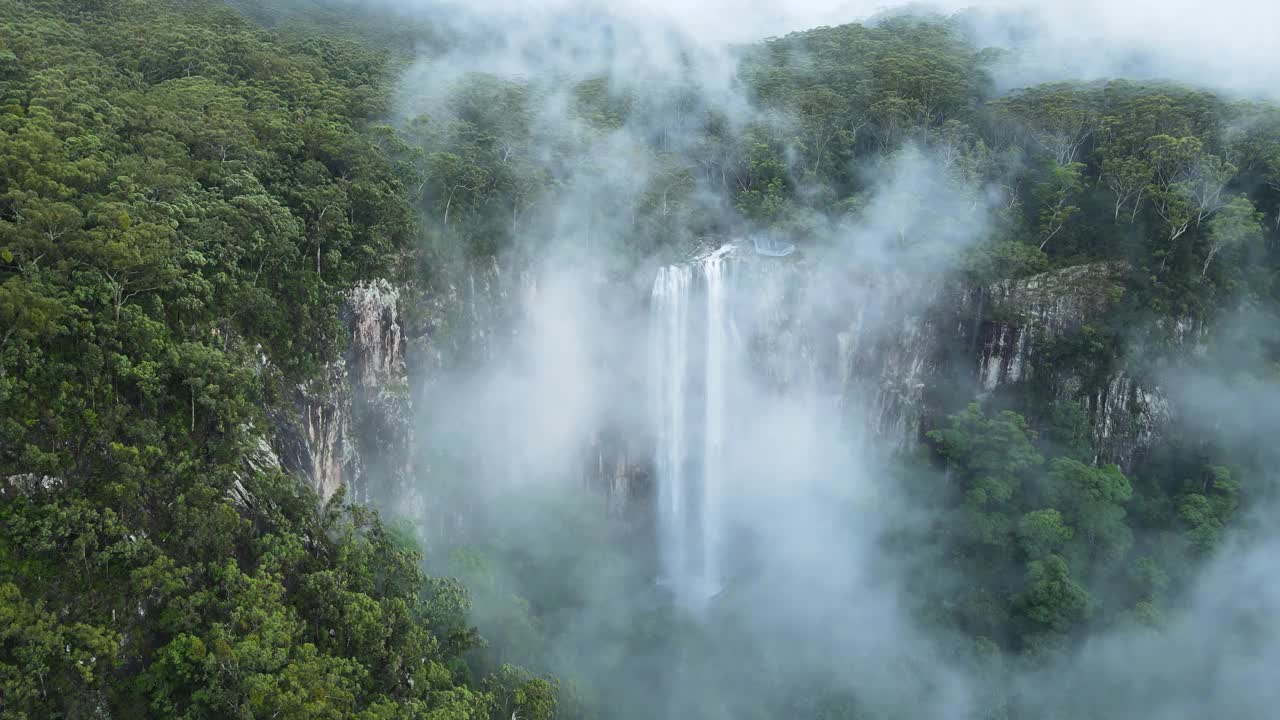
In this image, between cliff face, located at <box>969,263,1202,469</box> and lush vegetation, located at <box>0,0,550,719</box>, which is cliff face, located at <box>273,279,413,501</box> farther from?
cliff face, located at <box>969,263,1202,469</box>

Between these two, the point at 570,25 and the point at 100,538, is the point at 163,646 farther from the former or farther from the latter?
the point at 570,25

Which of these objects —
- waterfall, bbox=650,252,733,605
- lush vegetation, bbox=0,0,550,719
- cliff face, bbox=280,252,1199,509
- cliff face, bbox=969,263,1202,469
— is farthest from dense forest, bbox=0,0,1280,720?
waterfall, bbox=650,252,733,605

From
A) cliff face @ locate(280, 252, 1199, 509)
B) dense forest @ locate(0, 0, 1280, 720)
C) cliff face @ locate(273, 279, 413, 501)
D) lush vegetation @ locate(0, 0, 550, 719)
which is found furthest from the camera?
cliff face @ locate(280, 252, 1199, 509)

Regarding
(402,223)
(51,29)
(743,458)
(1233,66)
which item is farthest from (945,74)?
(51,29)

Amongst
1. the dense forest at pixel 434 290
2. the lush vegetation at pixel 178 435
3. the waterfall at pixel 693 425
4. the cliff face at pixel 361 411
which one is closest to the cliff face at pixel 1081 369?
the dense forest at pixel 434 290

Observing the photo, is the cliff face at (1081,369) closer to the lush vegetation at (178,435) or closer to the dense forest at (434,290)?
the dense forest at (434,290)

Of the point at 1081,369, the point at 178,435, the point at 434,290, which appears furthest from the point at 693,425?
the point at 178,435
